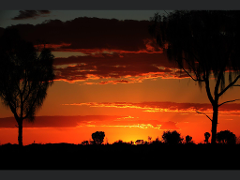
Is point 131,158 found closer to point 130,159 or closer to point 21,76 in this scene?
point 130,159

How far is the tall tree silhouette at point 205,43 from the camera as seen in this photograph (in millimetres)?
23188

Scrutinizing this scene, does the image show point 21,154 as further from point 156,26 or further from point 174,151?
point 156,26

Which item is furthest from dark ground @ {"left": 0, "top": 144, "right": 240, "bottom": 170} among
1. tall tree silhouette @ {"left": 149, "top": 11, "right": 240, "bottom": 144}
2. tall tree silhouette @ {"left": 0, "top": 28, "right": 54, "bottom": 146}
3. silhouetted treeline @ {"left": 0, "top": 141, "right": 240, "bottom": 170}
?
tall tree silhouette @ {"left": 0, "top": 28, "right": 54, "bottom": 146}

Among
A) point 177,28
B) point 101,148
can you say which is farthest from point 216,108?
point 101,148

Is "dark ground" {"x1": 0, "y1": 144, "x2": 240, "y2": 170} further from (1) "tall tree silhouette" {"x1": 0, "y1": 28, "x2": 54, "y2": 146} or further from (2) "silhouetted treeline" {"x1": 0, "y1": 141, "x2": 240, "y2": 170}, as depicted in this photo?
(1) "tall tree silhouette" {"x1": 0, "y1": 28, "x2": 54, "y2": 146}

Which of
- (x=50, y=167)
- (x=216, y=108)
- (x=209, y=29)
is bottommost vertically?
(x=50, y=167)

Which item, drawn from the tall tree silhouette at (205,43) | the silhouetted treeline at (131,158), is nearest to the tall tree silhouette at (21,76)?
the silhouetted treeline at (131,158)

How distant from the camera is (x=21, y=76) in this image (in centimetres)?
3008

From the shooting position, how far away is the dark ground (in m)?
18.2

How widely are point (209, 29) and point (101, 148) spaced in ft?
38.7

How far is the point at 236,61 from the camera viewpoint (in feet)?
76.6

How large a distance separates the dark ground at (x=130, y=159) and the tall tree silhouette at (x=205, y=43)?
13.4 ft

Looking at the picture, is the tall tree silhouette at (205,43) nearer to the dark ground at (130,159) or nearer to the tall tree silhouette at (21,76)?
the dark ground at (130,159)

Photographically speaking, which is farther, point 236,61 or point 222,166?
point 236,61
